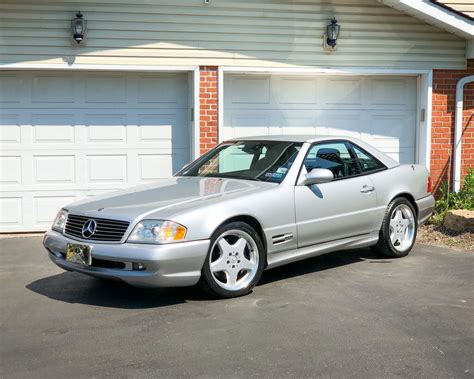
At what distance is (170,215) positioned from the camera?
17.3ft

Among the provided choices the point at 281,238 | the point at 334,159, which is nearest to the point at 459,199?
the point at 334,159

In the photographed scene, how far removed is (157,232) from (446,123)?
6.35 meters

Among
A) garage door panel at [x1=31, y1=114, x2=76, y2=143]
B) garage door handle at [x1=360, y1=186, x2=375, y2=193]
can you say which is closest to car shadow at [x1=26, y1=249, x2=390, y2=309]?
garage door handle at [x1=360, y1=186, x2=375, y2=193]

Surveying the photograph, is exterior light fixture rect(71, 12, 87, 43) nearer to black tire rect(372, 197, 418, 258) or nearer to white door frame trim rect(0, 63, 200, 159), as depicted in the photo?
white door frame trim rect(0, 63, 200, 159)

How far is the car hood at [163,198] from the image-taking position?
5.40 metres

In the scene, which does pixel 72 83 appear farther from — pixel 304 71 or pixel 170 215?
pixel 170 215

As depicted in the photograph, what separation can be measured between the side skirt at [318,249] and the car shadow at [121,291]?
0.35 metres

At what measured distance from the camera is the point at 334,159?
22.4 feet

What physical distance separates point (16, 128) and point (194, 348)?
5.78 metres

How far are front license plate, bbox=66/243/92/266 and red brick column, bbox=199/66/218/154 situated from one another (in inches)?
159

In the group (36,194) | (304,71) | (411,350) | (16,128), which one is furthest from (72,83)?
(411,350)

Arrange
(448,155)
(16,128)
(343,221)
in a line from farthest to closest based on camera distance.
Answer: (448,155), (16,128), (343,221)

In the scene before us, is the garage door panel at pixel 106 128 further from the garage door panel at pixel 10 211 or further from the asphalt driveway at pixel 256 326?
the asphalt driveway at pixel 256 326

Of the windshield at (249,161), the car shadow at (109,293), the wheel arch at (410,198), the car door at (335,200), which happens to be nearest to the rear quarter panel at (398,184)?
the wheel arch at (410,198)
